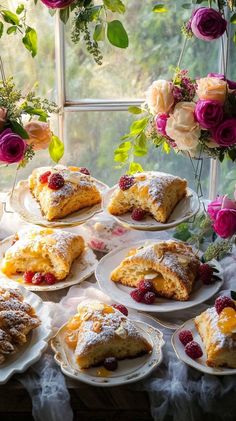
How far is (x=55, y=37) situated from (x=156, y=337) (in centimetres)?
115

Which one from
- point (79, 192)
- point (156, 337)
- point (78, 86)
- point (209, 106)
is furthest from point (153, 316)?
point (78, 86)

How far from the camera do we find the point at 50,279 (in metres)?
2.26

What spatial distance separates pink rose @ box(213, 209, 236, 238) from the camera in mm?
2082

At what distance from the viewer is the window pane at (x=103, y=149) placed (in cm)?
274

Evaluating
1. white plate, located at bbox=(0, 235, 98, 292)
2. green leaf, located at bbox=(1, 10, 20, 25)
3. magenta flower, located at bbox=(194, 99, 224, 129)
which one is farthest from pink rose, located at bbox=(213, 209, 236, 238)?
green leaf, located at bbox=(1, 10, 20, 25)

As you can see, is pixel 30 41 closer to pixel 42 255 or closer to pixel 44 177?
pixel 44 177

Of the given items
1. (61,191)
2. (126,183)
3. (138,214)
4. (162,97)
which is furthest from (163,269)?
(162,97)

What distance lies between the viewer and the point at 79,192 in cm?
225

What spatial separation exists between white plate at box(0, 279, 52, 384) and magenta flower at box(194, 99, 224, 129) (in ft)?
2.28

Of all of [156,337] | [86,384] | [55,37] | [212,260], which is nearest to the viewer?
[86,384]

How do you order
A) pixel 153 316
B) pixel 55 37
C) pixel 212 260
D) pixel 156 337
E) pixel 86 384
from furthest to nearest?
pixel 55 37 < pixel 212 260 < pixel 153 316 < pixel 156 337 < pixel 86 384

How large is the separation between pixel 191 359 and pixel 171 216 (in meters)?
0.48

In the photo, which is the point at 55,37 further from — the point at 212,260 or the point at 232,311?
the point at 232,311

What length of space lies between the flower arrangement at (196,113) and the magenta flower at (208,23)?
0.12 m
